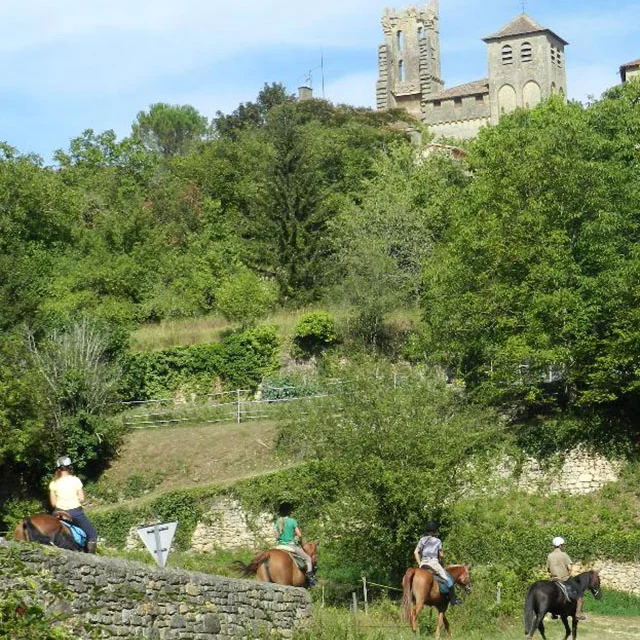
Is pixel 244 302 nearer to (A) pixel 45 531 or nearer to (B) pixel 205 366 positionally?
(B) pixel 205 366

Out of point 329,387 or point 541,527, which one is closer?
point 329,387

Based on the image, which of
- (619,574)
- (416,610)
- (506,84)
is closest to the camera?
(416,610)

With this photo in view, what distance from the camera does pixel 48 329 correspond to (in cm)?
4975

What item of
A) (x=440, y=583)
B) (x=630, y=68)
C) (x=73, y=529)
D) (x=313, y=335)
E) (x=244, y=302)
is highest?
(x=630, y=68)

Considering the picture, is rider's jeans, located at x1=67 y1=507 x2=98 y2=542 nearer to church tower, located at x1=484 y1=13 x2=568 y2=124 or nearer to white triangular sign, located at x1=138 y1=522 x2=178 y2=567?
white triangular sign, located at x1=138 y1=522 x2=178 y2=567

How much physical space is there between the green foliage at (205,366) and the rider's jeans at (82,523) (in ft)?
113

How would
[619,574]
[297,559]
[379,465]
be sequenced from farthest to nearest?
[619,574], [379,465], [297,559]

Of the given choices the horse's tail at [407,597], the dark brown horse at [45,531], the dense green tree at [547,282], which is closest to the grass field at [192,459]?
the dense green tree at [547,282]

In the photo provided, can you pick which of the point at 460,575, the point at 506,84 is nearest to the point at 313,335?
the point at 460,575

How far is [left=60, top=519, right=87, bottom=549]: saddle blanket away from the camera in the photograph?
17031 millimetres

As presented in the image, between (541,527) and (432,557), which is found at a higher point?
(432,557)

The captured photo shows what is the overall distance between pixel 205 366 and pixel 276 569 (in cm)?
3392

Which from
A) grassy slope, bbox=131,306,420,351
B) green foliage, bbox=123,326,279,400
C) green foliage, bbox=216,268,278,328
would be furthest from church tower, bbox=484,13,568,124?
green foliage, bbox=123,326,279,400

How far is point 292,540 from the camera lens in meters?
20.8
